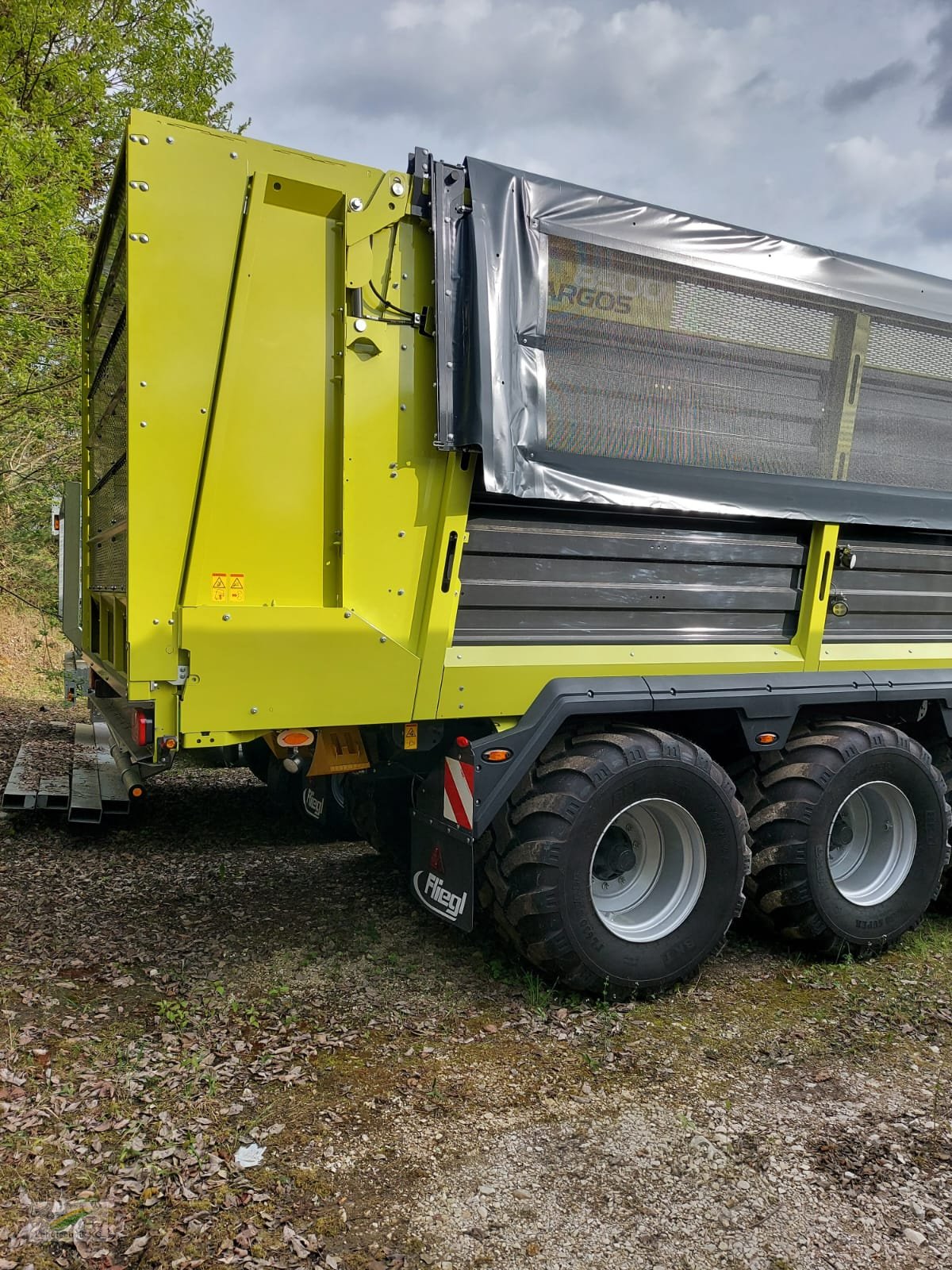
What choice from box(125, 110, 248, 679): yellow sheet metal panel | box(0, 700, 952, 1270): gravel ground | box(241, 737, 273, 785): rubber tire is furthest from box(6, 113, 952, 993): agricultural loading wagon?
box(241, 737, 273, 785): rubber tire

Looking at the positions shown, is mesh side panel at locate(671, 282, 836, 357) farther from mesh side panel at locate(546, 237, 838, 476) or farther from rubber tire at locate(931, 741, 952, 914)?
rubber tire at locate(931, 741, 952, 914)

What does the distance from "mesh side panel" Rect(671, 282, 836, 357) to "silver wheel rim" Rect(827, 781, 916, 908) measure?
81.6 inches

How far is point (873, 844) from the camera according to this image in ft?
14.4

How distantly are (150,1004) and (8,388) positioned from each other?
8183 millimetres

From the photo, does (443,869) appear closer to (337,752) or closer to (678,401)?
(337,752)

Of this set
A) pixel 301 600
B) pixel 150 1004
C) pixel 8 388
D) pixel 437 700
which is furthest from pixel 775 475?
pixel 8 388

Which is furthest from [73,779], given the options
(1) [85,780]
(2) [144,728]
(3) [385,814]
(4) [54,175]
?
(4) [54,175]

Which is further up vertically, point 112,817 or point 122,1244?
point 122,1244

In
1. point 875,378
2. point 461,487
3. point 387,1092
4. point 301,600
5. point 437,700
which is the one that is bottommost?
point 387,1092

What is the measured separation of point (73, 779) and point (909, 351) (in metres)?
5.49

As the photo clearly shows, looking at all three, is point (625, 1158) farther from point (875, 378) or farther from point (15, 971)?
point (875, 378)

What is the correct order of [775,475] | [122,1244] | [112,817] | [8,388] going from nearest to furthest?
[122,1244] → [775,475] → [112,817] → [8,388]

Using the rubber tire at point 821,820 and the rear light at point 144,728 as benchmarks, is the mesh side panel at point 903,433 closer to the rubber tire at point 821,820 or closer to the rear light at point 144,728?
the rubber tire at point 821,820

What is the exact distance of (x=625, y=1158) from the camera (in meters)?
2.70
